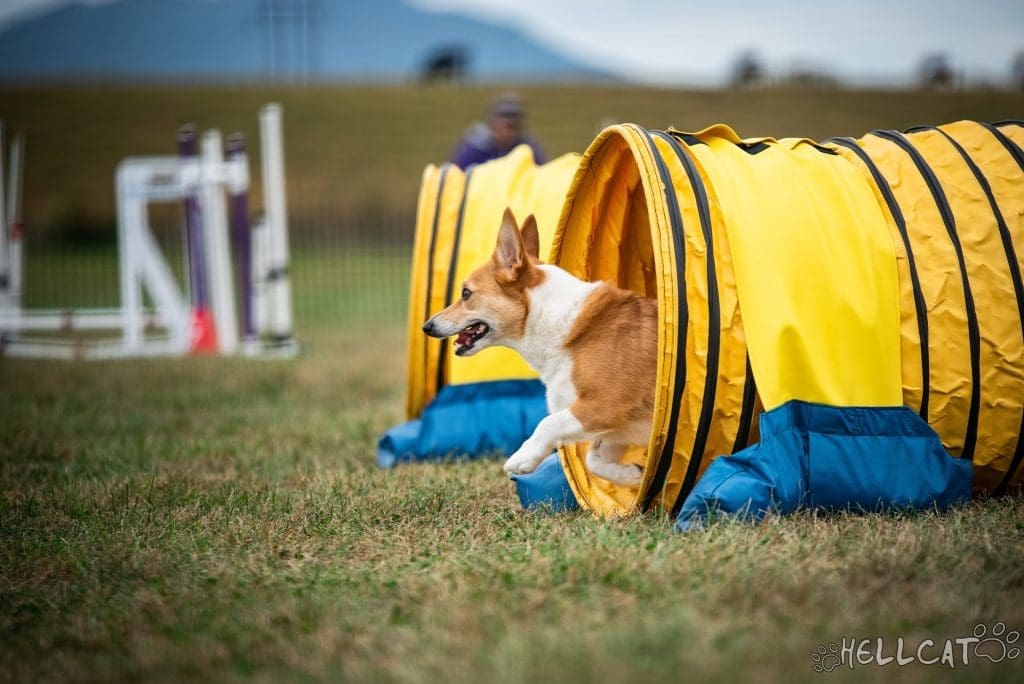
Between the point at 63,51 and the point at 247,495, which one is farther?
the point at 63,51

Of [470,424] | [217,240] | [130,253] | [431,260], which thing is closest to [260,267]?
[217,240]

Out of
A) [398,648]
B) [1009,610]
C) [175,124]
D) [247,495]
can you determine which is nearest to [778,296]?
[1009,610]

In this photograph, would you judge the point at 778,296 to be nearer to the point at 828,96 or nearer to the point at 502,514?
the point at 502,514

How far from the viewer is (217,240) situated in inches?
378

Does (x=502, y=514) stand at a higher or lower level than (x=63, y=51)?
lower

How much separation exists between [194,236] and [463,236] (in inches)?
221

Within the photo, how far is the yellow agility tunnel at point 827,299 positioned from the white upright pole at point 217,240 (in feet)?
21.7

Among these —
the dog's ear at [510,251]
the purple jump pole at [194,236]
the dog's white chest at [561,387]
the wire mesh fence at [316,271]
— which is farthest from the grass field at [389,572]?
the wire mesh fence at [316,271]

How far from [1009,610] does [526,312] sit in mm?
2069

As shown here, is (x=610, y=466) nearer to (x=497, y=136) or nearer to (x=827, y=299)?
(x=827, y=299)

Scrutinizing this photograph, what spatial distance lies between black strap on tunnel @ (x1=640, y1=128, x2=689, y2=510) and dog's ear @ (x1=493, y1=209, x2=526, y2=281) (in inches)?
26.0

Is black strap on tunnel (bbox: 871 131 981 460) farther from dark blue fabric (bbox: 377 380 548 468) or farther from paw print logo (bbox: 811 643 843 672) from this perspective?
dark blue fabric (bbox: 377 380 548 468)

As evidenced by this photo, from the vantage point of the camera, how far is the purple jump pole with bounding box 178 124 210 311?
9703 millimetres

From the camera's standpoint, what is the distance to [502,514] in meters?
3.80
